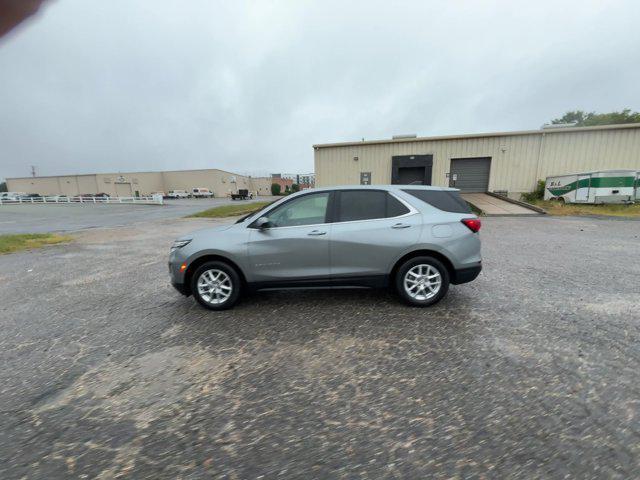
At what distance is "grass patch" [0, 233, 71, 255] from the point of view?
31.1 ft

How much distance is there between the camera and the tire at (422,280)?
13.1 ft

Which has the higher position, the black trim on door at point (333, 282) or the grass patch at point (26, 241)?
Result: the black trim on door at point (333, 282)

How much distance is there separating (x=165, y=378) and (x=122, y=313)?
2011 mm

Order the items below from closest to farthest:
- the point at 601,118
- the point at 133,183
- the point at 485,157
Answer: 1. the point at 485,157
2. the point at 601,118
3. the point at 133,183

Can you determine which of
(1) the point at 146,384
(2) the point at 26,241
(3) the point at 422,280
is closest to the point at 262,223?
(1) the point at 146,384

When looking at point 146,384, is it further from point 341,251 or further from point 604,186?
point 604,186

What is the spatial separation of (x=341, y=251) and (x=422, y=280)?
1148mm

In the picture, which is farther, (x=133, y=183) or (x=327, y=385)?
(x=133, y=183)

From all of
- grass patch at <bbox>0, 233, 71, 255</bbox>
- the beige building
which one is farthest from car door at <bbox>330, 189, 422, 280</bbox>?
the beige building

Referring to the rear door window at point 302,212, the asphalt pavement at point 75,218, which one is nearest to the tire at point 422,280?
the rear door window at point 302,212

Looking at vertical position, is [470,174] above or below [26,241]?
above

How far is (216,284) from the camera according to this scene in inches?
162

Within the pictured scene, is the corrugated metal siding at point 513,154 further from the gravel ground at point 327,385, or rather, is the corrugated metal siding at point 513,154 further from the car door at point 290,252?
the car door at point 290,252

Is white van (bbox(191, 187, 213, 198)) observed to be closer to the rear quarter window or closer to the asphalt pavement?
the asphalt pavement
